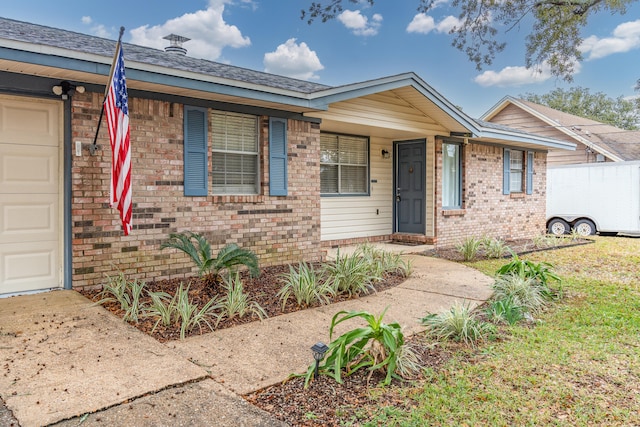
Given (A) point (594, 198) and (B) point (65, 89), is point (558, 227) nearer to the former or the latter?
(A) point (594, 198)

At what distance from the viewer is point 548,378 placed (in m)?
3.44

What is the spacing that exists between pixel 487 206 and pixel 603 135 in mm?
11741

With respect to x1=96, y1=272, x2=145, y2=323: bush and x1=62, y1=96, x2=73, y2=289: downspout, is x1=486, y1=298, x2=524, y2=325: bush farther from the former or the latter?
x1=62, y1=96, x2=73, y2=289: downspout

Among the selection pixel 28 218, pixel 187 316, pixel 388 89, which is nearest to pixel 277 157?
pixel 388 89

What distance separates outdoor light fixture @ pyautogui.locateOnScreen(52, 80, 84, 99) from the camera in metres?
5.44

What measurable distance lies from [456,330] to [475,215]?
8.01 meters

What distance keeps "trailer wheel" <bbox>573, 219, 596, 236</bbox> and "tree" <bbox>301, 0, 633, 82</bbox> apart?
8.63 metres

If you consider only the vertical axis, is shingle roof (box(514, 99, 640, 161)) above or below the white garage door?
above

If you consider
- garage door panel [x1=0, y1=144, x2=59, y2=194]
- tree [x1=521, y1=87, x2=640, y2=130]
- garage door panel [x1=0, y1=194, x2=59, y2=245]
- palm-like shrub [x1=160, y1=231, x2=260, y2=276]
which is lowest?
palm-like shrub [x1=160, y1=231, x2=260, y2=276]

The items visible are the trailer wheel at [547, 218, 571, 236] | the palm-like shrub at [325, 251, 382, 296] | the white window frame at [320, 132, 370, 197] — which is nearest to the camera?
the palm-like shrub at [325, 251, 382, 296]

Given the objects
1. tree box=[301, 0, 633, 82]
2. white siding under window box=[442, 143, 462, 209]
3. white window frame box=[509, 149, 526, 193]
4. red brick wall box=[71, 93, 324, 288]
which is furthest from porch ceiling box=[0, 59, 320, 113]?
white window frame box=[509, 149, 526, 193]

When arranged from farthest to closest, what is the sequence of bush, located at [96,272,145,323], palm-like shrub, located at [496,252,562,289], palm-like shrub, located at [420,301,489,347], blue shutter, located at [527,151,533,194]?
1. blue shutter, located at [527,151,533,194]
2. palm-like shrub, located at [496,252,562,289]
3. bush, located at [96,272,145,323]
4. palm-like shrub, located at [420,301,489,347]

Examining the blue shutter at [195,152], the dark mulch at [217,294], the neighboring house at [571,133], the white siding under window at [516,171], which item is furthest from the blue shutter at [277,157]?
the neighboring house at [571,133]

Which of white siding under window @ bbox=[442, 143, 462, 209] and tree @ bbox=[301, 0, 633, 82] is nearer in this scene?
tree @ bbox=[301, 0, 633, 82]
